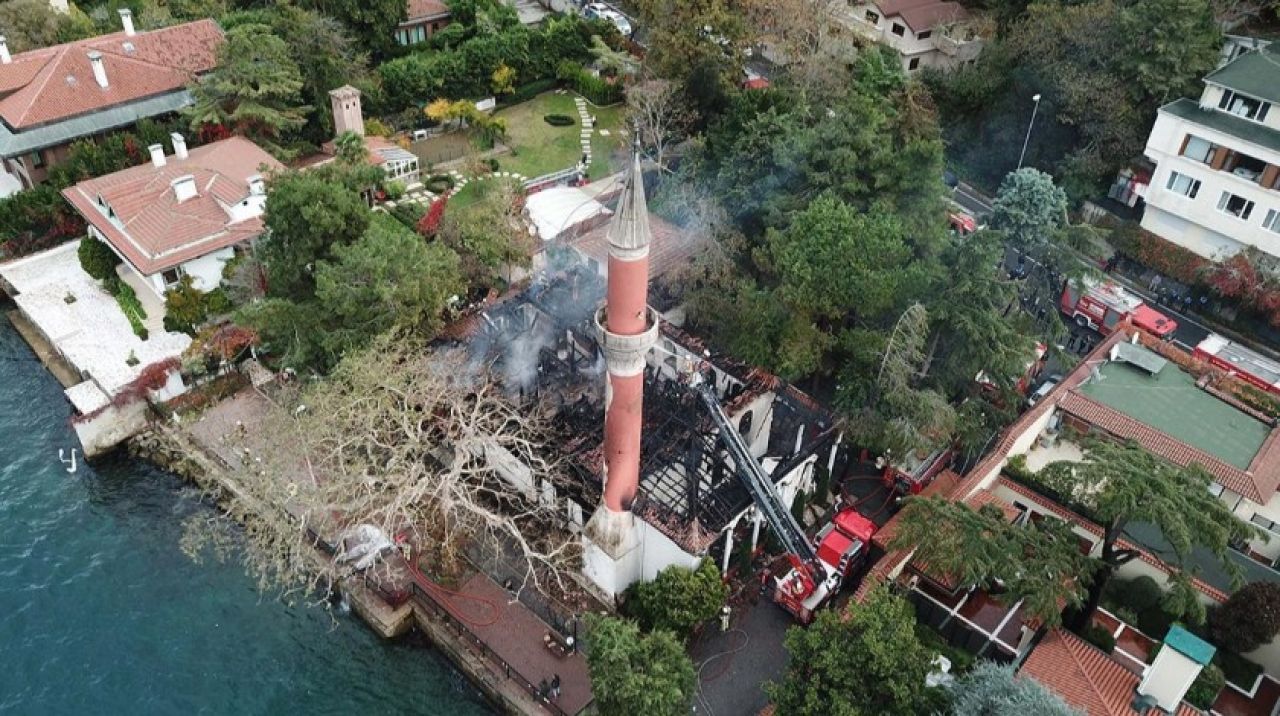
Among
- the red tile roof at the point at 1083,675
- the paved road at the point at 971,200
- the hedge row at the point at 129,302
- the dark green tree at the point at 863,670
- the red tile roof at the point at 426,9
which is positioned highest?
the red tile roof at the point at 426,9

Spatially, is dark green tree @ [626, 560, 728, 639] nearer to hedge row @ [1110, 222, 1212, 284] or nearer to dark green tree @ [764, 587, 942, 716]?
dark green tree @ [764, 587, 942, 716]

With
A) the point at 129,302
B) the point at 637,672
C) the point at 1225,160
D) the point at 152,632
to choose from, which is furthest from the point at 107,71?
the point at 1225,160

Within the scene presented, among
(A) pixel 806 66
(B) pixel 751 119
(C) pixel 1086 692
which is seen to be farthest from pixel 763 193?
(C) pixel 1086 692

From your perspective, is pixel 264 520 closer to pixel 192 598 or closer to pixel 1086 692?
pixel 192 598

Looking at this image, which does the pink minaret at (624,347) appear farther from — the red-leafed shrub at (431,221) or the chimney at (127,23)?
the chimney at (127,23)

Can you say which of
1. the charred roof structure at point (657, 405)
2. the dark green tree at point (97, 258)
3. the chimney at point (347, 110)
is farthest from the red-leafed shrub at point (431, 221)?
the dark green tree at point (97, 258)
